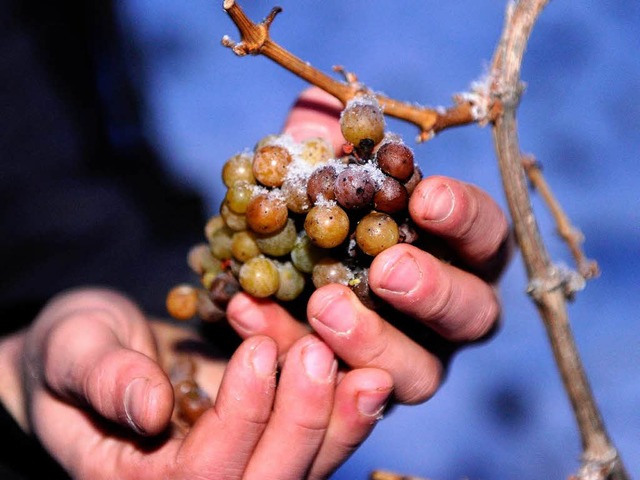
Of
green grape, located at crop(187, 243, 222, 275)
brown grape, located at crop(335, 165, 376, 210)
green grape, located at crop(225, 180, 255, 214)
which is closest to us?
brown grape, located at crop(335, 165, 376, 210)

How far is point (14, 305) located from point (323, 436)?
2.86 ft

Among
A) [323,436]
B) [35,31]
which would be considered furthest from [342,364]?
[35,31]

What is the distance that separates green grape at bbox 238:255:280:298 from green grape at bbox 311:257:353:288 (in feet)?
0.19

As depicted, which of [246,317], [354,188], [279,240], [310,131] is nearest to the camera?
[354,188]

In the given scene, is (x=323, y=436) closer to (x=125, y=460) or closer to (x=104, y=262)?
(x=125, y=460)

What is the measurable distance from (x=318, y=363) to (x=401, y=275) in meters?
0.16

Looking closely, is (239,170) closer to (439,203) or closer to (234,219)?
(234,219)

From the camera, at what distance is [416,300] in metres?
0.73

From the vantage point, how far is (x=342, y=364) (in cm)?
84

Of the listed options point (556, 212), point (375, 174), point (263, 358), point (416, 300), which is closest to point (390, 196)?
point (375, 174)

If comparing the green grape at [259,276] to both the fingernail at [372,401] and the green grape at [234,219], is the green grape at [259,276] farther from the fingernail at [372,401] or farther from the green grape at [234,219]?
the fingernail at [372,401]

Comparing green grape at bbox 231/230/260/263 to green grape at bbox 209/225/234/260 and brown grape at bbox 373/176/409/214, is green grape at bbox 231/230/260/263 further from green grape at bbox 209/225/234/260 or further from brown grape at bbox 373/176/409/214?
brown grape at bbox 373/176/409/214

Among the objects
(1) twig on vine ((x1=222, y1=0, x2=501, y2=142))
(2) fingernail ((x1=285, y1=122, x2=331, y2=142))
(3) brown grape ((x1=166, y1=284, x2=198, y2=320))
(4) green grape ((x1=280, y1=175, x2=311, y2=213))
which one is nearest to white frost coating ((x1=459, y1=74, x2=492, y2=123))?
(1) twig on vine ((x1=222, y1=0, x2=501, y2=142))

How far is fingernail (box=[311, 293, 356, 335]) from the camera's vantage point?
0.71 metres
